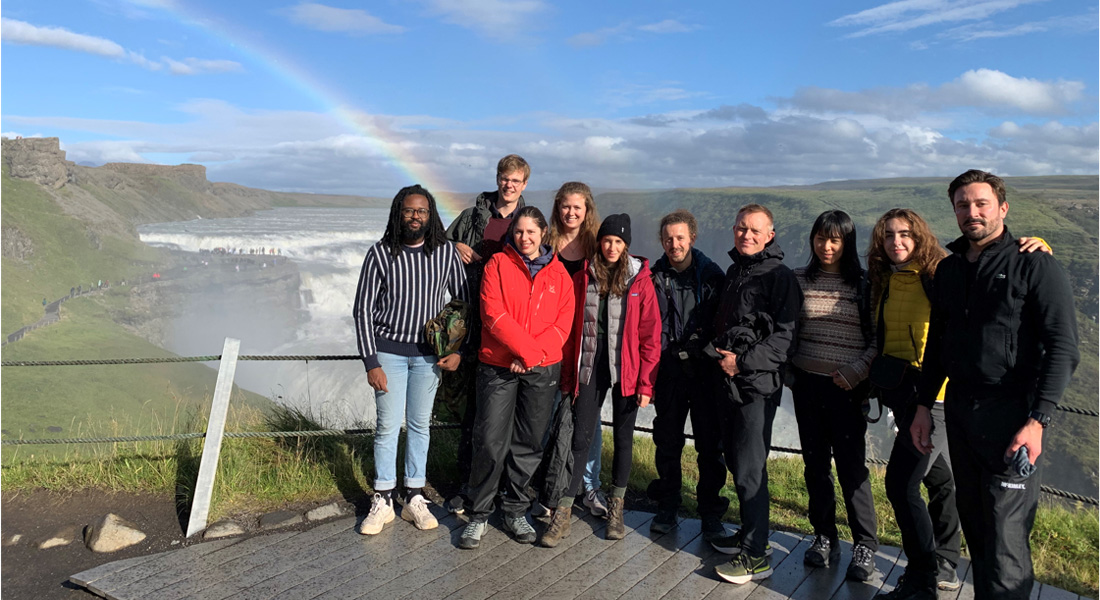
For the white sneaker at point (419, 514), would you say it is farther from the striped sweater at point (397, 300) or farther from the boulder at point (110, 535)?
the boulder at point (110, 535)

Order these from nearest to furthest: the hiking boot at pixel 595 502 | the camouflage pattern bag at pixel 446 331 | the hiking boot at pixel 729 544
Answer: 1. the hiking boot at pixel 729 544
2. the camouflage pattern bag at pixel 446 331
3. the hiking boot at pixel 595 502

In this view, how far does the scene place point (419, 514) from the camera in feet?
14.9

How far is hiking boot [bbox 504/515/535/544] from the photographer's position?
171 inches

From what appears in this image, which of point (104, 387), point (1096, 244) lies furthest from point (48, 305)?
point (1096, 244)

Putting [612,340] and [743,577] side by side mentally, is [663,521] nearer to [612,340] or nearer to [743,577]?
[743,577]

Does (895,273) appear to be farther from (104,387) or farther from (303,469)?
(104,387)

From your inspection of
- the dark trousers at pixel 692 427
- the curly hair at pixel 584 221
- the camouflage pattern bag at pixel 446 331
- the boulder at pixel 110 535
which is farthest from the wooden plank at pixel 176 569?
the curly hair at pixel 584 221

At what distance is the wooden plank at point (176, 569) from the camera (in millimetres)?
3836

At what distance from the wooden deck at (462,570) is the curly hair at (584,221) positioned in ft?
5.69

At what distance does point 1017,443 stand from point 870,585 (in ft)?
4.37

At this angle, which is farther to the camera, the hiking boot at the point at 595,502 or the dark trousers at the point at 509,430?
the hiking boot at the point at 595,502

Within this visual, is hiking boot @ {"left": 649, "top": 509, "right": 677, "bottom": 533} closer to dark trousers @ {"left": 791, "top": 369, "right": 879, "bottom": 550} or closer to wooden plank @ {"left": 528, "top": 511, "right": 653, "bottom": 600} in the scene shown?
wooden plank @ {"left": 528, "top": 511, "right": 653, "bottom": 600}

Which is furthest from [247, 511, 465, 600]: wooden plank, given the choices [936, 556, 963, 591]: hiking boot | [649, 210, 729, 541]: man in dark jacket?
[936, 556, 963, 591]: hiking boot

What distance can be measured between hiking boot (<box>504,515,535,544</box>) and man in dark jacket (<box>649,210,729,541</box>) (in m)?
0.92
